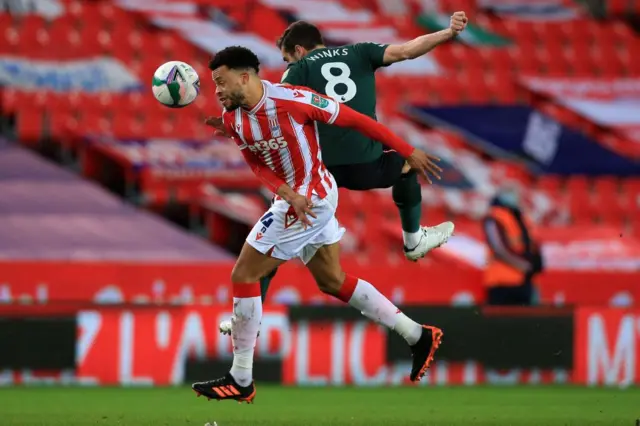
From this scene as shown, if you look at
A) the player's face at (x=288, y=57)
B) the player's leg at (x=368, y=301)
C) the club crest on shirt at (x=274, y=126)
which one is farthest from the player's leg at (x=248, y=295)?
the player's face at (x=288, y=57)

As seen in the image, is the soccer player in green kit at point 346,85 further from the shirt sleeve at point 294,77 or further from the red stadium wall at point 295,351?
the red stadium wall at point 295,351

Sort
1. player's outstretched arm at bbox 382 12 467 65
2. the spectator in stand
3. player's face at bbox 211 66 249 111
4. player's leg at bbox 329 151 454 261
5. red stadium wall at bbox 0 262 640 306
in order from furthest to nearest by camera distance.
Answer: the spectator in stand
red stadium wall at bbox 0 262 640 306
player's leg at bbox 329 151 454 261
player's outstretched arm at bbox 382 12 467 65
player's face at bbox 211 66 249 111

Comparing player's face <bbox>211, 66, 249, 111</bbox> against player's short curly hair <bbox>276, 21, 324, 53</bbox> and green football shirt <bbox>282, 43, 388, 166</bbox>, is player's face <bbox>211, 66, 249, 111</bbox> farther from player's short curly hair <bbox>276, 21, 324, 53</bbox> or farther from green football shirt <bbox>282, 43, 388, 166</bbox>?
player's short curly hair <bbox>276, 21, 324, 53</bbox>

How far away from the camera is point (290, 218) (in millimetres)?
6473

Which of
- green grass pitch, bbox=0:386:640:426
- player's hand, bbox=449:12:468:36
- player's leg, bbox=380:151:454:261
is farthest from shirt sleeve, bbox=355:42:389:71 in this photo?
green grass pitch, bbox=0:386:640:426

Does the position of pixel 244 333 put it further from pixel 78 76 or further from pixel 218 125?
pixel 78 76

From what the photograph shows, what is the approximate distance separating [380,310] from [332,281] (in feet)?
1.10

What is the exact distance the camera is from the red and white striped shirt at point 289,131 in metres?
6.33

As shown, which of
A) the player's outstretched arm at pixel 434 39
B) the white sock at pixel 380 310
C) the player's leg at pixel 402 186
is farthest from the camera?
the player's leg at pixel 402 186

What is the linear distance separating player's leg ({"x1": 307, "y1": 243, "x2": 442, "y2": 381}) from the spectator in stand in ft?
15.4

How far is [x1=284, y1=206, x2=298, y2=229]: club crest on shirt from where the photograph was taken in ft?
21.2

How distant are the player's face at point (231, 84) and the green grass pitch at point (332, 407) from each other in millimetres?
1865

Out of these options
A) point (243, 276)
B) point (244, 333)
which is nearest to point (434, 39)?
point (243, 276)

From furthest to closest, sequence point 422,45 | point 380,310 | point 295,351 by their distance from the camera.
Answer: point 295,351
point 380,310
point 422,45
